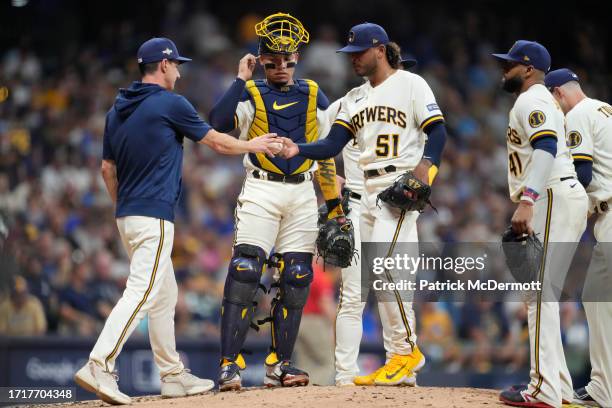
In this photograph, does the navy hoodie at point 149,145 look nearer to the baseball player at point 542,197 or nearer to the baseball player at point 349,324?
the baseball player at point 349,324

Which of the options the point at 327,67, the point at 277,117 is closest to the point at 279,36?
the point at 277,117

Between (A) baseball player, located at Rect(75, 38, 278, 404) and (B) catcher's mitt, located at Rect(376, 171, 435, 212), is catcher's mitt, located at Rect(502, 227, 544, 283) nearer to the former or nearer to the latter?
(B) catcher's mitt, located at Rect(376, 171, 435, 212)

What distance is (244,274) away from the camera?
270 inches

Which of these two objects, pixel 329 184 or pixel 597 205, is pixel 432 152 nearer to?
pixel 329 184

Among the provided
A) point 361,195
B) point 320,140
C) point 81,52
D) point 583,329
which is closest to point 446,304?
point 583,329

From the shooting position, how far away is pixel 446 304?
12.3 metres

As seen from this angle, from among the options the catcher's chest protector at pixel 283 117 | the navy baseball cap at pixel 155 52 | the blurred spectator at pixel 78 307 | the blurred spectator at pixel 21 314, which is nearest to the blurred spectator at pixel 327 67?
the blurred spectator at pixel 78 307

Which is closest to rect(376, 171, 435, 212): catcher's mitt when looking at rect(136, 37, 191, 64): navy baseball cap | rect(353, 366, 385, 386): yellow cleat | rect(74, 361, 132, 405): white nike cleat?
rect(353, 366, 385, 386): yellow cleat

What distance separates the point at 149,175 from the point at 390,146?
1.60 metres

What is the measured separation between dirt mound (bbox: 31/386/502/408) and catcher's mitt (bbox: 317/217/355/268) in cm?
87

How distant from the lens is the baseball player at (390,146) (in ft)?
22.1

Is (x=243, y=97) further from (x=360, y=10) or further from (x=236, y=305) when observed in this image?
(x=360, y=10)

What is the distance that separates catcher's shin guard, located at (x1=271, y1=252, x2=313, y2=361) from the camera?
700 centimetres

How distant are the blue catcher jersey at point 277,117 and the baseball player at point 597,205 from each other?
1.77 m
